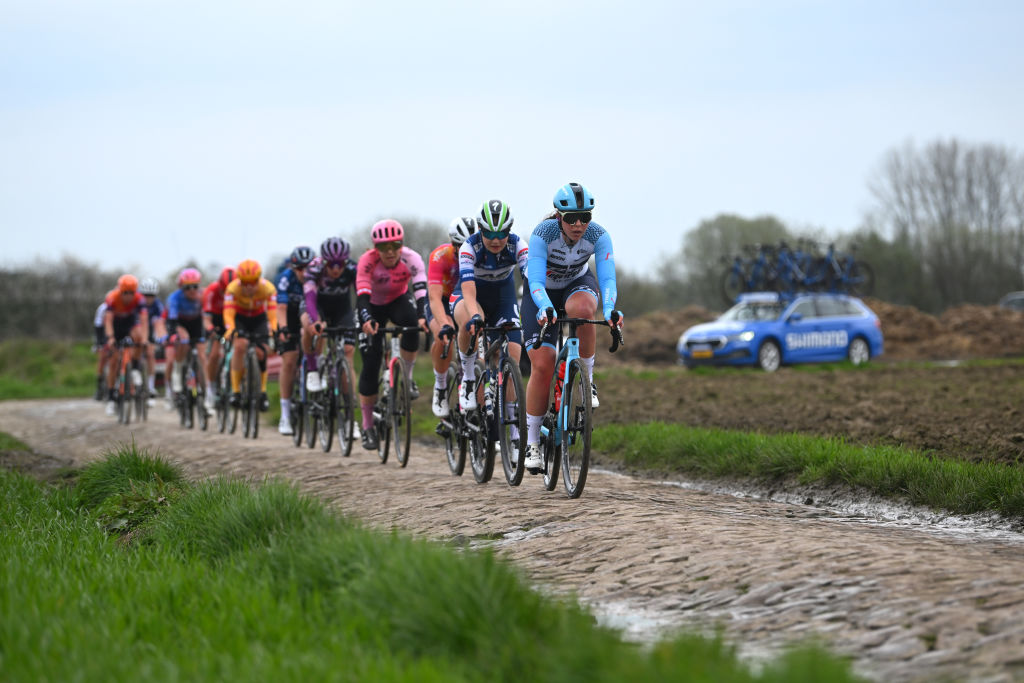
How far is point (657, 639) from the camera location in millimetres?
4234

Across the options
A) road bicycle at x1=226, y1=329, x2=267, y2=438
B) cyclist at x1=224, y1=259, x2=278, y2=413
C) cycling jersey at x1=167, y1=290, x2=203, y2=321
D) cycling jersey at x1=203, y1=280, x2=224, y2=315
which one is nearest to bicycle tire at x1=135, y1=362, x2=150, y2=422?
cycling jersey at x1=167, y1=290, x2=203, y2=321

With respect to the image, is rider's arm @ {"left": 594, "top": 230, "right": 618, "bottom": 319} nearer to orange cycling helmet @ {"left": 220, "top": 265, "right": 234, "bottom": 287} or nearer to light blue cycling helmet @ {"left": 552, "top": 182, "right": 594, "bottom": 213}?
light blue cycling helmet @ {"left": 552, "top": 182, "right": 594, "bottom": 213}

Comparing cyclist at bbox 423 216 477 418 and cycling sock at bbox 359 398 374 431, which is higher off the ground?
cyclist at bbox 423 216 477 418

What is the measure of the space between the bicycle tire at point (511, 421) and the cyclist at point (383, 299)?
2084 millimetres

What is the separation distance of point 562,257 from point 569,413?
118 centimetres

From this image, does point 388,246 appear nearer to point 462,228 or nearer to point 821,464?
point 462,228

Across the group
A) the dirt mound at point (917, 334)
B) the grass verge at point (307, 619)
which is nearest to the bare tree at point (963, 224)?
the dirt mound at point (917, 334)

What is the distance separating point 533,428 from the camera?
27.5ft

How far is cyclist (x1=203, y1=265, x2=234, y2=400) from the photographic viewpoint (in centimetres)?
1669

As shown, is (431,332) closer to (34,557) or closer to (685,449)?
(685,449)

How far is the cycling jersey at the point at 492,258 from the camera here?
30.4ft

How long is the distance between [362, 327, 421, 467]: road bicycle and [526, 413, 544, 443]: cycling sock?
8.57 feet

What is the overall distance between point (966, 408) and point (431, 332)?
668 centimetres

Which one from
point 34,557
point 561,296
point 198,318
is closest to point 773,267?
point 198,318
